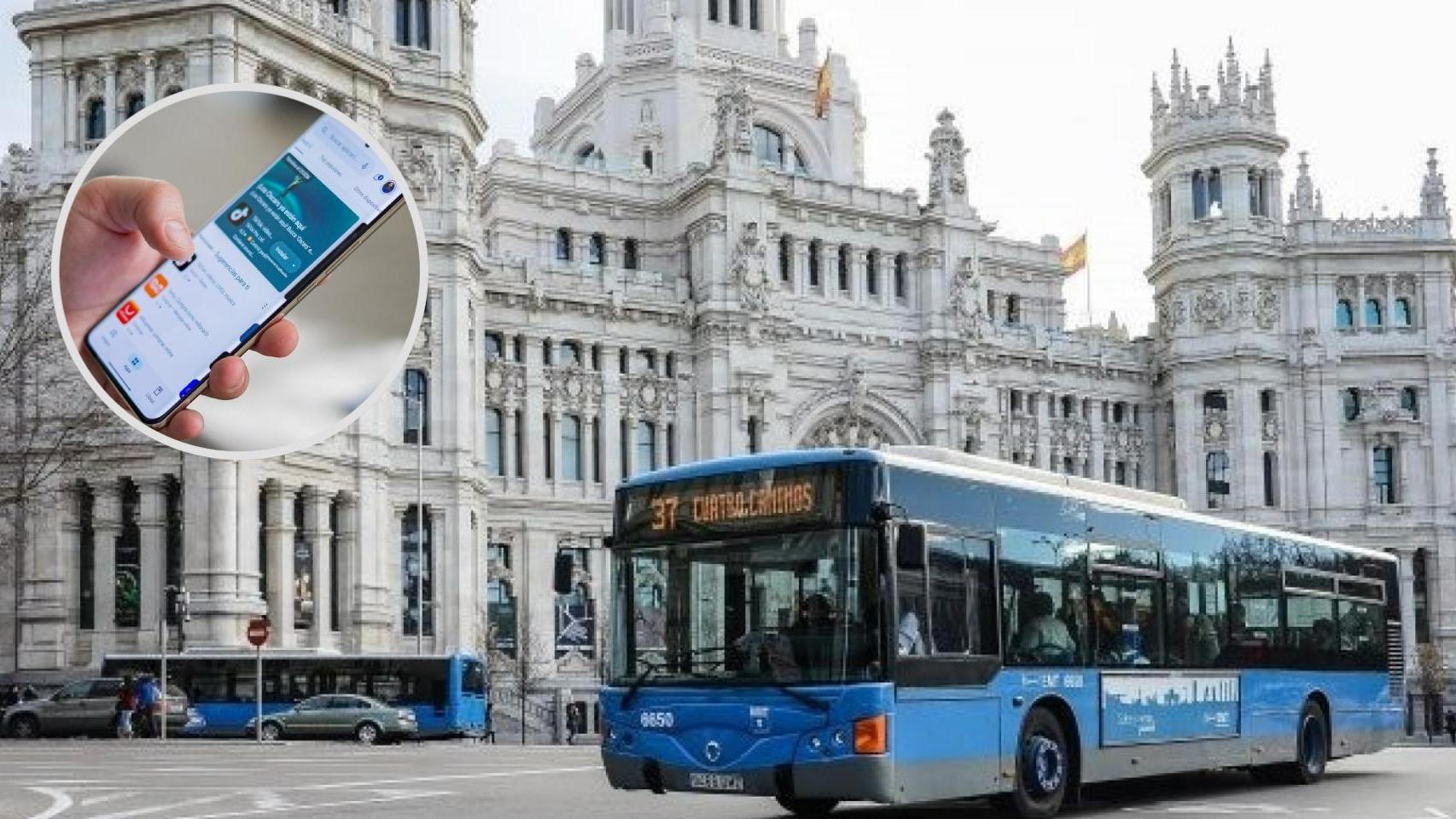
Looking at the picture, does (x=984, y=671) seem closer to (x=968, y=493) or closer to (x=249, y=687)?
(x=968, y=493)

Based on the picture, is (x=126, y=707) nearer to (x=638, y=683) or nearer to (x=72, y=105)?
(x=72, y=105)

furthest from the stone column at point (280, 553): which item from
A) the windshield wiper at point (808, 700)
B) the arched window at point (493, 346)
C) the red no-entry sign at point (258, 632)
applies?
the windshield wiper at point (808, 700)

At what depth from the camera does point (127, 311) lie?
3528 centimetres

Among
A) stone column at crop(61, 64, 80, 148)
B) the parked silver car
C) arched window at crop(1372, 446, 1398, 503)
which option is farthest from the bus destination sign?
arched window at crop(1372, 446, 1398, 503)

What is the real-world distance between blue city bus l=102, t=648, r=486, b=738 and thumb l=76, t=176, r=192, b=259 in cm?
1573

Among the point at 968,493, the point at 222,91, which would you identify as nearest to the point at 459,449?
the point at 222,91

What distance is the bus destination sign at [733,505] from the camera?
1723 centimetres

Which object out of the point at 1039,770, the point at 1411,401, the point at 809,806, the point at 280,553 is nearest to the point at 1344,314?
the point at 1411,401

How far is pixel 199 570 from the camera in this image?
52406 mm

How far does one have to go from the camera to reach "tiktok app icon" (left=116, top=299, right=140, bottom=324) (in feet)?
116

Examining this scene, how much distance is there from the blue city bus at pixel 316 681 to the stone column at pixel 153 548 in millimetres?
3241

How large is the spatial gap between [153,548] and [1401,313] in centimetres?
5866

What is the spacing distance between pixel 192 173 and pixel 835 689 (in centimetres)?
2458

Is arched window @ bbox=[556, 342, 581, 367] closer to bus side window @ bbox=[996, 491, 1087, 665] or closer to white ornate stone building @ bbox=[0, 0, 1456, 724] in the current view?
white ornate stone building @ bbox=[0, 0, 1456, 724]
